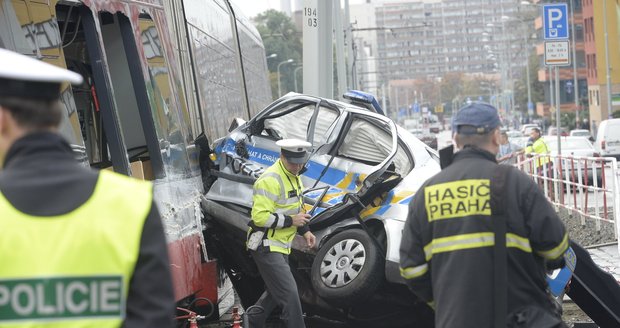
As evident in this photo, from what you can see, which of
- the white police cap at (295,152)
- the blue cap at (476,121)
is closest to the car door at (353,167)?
the white police cap at (295,152)

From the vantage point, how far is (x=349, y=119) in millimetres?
10438

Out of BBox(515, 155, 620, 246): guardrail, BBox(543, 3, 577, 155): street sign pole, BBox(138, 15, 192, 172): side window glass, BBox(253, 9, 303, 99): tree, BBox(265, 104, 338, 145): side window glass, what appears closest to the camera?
BBox(138, 15, 192, 172): side window glass

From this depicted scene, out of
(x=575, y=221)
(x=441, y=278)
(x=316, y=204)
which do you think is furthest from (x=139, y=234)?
(x=575, y=221)

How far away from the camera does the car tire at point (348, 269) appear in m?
9.02

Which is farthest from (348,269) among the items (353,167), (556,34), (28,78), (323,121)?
(556,34)

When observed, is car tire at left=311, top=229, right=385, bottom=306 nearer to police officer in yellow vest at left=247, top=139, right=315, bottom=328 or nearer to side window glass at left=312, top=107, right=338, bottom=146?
police officer in yellow vest at left=247, top=139, right=315, bottom=328

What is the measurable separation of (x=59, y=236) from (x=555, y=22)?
16.9 m

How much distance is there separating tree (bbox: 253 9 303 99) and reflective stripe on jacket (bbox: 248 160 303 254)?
8997cm

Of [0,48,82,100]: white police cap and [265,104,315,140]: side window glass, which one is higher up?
[0,48,82,100]: white police cap

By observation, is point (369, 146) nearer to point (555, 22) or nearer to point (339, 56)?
point (555, 22)

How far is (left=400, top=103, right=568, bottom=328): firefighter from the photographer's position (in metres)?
4.72

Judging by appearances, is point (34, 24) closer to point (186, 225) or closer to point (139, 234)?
point (186, 225)

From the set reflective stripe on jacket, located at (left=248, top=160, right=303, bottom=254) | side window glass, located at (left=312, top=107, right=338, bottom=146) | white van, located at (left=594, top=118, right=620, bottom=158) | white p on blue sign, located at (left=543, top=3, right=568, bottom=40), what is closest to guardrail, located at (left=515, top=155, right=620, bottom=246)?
white p on blue sign, located at (left=543, top=3, right=568, bottom=40)

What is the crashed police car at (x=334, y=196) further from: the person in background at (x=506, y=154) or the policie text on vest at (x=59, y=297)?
the policie text on vest at (x=59, y=297)
